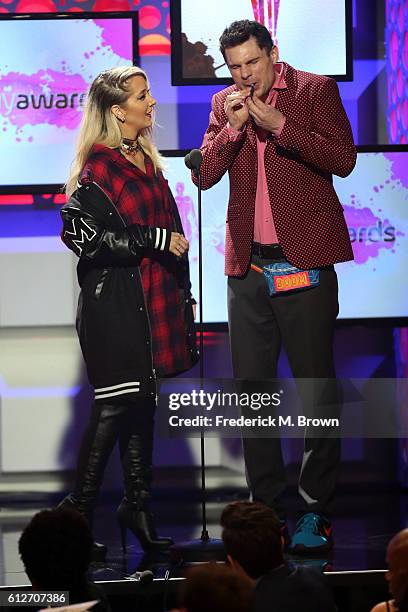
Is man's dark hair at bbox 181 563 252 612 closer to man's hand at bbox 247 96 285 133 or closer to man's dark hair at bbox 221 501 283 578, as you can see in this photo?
man's dark hair at bbox 221 501 283 578

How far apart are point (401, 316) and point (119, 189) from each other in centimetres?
132

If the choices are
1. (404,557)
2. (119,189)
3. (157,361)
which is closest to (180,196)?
(119,189)

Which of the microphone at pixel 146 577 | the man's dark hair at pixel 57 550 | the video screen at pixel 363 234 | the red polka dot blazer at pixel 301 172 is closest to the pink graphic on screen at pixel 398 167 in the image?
the video screen at pixel 363 234

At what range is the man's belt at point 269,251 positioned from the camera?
407 centimetres

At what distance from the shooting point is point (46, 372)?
16.4 ft

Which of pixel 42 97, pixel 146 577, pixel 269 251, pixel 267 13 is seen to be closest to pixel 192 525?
pixel 146 577

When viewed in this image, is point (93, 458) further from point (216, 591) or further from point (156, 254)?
point (216, 591)

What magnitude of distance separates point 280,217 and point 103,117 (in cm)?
82

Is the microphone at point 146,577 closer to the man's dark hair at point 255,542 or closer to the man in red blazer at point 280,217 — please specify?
the man in red blazer at point 280,217

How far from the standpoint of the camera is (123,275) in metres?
4.23

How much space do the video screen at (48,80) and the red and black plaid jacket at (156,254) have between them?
0.39 metres

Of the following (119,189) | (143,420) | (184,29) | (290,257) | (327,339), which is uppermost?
(184,29)

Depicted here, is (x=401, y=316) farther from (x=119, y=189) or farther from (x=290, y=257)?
(x=119, y=189)

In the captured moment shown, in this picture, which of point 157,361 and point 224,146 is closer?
point 224,146
